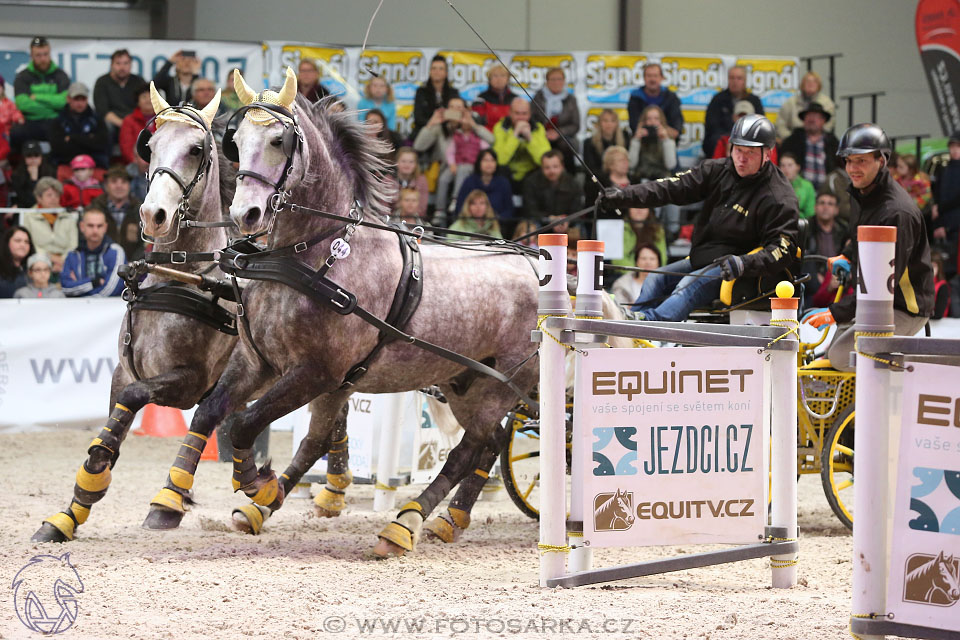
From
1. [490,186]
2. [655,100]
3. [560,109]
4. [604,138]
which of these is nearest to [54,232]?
[490,186]

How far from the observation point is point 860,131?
19.9 ft

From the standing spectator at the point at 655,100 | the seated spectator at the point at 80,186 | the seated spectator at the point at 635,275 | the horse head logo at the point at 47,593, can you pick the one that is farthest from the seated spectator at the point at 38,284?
the standing spectator at the point at 655,100

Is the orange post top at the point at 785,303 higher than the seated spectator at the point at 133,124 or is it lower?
lower

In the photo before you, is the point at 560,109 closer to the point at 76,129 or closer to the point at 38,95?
the point at 76,129

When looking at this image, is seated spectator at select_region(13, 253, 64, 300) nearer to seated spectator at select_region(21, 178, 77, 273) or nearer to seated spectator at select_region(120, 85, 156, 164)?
seated spectator at select_region(21, 178, 77, 273)

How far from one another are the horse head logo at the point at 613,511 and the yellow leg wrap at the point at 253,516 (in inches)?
85.5

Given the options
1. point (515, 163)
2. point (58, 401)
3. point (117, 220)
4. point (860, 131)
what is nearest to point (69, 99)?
point (117, 220)

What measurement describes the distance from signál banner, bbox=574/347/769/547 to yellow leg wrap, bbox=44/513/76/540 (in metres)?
2.62

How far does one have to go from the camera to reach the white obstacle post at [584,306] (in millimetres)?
4445

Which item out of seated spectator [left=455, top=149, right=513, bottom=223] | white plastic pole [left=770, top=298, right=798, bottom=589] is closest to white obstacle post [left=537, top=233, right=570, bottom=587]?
white plastic pole [left=770, top=298, right=798, bottom=589]

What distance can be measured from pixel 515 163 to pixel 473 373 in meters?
7.15

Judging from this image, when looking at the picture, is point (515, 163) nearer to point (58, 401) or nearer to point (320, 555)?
point (58, 401)

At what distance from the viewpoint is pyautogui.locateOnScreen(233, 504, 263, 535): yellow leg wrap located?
5.83 metres
